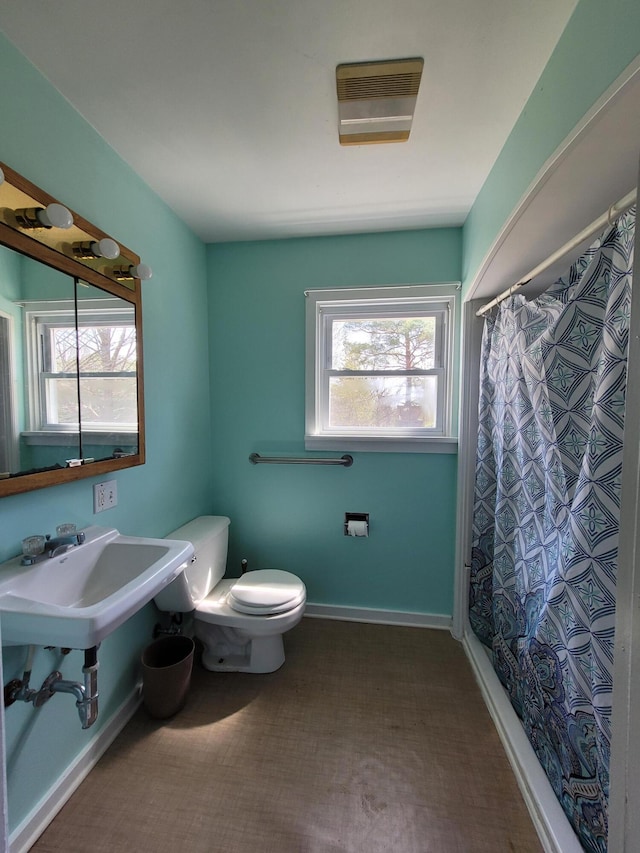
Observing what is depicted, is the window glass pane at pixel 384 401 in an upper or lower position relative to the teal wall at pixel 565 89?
lower

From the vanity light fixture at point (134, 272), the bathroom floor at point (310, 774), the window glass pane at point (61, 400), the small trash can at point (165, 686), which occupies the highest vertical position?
the vanity light fixture at point (134, 272)

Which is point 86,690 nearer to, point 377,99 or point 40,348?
point 40,348

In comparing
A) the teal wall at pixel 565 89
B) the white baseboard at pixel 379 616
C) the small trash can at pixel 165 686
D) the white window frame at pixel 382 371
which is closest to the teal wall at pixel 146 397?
the small trash can at pixel 165 686

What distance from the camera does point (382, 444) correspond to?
1.90 m

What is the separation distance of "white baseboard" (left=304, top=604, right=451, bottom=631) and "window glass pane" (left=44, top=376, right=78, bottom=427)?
170 cm

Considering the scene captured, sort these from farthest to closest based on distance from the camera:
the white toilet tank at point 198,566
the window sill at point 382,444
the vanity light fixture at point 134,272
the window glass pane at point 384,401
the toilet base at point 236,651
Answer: the window glass pane at point 384,401
the window sill at point 382,444
the toilet base at point 236,651
the white toilet tank at point 198,566
the vanity light fixture at point 134,272

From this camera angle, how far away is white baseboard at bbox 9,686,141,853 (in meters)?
0.97

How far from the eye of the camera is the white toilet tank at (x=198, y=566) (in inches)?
57.9

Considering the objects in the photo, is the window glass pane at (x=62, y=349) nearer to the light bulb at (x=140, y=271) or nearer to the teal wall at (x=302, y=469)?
the light bulb at (x=140, y=271)

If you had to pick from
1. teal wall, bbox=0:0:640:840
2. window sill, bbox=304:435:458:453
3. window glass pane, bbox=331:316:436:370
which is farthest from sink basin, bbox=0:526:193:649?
window glass pane, bbox=331:316:436:370

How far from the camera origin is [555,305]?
1.06 metres

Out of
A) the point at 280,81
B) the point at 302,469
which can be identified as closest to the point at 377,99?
the point at 280,81

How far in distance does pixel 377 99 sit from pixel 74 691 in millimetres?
2061

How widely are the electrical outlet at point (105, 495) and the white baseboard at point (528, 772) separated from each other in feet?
5.97
